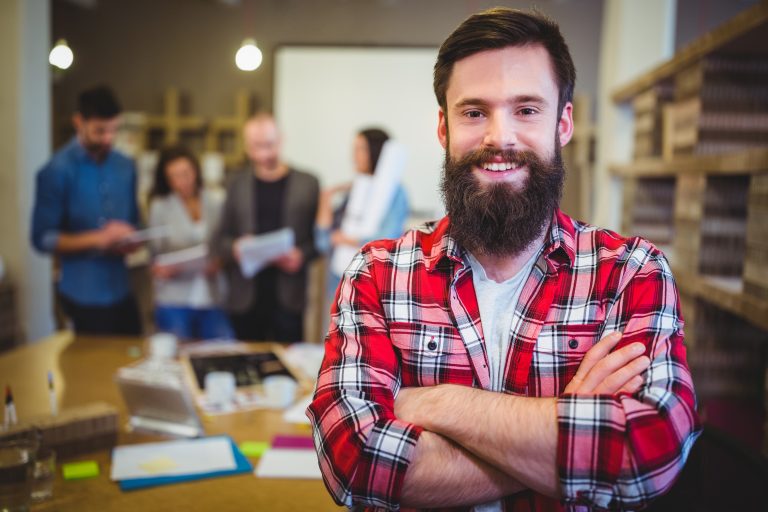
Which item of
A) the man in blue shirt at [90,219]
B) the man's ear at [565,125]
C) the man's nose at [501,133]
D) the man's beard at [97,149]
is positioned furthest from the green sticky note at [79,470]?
the man's beard at [97,149]

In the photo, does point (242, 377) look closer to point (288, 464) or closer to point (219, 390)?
point (219, 390)

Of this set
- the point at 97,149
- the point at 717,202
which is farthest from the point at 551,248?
the point at 97,149

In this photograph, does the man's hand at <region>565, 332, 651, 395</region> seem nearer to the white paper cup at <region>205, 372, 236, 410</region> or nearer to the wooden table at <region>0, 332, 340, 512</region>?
the wooden table at <region>0, 332, 340, 512</region>

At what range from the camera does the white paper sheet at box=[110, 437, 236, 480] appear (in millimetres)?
1514

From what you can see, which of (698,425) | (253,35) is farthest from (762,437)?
(253,35)

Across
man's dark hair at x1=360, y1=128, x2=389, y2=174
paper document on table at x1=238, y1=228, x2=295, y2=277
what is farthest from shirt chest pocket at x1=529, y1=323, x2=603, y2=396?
man's dark hair at x1=360, y1=128, x2=389, y2=174

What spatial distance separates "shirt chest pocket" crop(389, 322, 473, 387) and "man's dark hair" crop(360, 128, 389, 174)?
8.33 ft

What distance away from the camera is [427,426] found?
3.59ft

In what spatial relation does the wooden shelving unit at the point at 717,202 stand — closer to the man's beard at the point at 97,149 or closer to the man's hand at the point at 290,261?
the man's hand at the point at 290,261

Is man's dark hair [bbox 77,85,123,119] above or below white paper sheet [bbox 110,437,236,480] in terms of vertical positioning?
above

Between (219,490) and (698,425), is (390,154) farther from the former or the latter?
(698,425)

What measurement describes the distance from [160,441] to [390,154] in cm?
225

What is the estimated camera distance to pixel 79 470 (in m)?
1.51

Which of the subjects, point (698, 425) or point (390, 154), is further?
point (390, 154)
